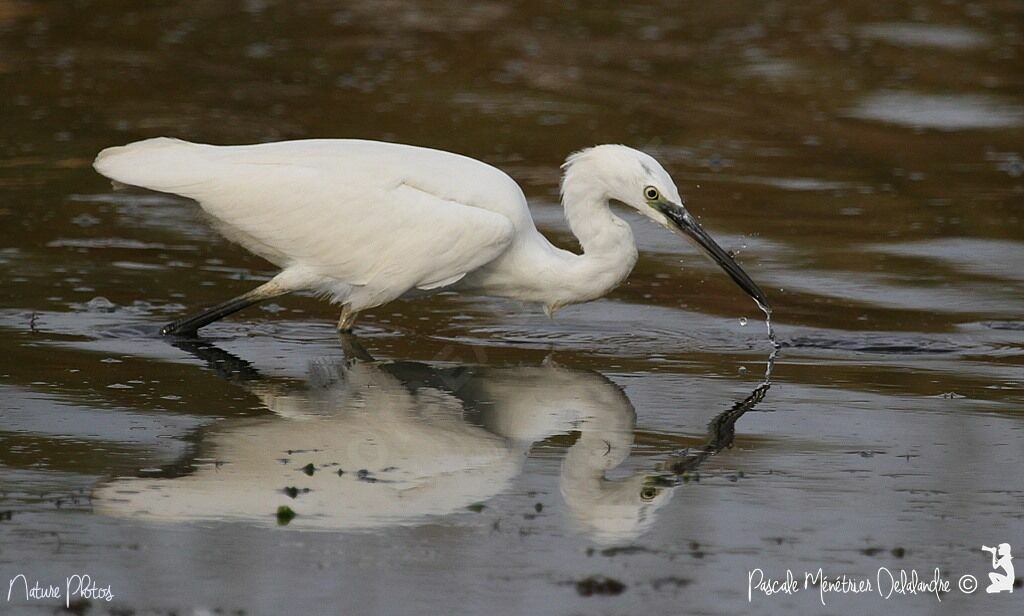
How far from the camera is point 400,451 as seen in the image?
21.0ft

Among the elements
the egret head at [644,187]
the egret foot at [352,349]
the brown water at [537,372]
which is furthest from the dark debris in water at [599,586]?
the egret head at [644,187]

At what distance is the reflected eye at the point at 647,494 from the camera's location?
5980 mm

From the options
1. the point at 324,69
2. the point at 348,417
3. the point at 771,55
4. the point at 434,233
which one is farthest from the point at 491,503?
the point at 771,55

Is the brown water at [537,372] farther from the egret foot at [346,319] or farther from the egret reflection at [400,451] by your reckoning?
the egret foot at [346,319]

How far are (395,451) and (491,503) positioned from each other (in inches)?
26.9

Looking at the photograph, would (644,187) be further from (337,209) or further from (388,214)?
(337,209)

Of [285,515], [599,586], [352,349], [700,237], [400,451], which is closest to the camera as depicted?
[599,586]

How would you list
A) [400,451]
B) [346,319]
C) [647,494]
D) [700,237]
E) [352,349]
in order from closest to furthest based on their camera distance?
[647,494]
[400,451]
[352,349]
[700,237]
[346,319]

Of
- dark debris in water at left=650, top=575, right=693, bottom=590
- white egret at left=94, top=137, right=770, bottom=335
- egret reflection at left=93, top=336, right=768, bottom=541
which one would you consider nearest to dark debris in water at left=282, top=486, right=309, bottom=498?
egret reflection at left=93, top=336, right=768, bottom=541

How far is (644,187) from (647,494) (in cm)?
258

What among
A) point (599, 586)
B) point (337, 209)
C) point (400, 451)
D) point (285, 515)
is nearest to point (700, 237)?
point (337, 209)

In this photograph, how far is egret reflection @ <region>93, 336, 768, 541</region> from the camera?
570cm

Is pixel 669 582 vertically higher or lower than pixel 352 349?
lower

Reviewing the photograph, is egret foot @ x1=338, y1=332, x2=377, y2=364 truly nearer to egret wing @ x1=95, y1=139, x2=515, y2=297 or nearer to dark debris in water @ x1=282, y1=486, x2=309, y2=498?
egret wing @ x1=95, y1=139, x2=515, y2=297
